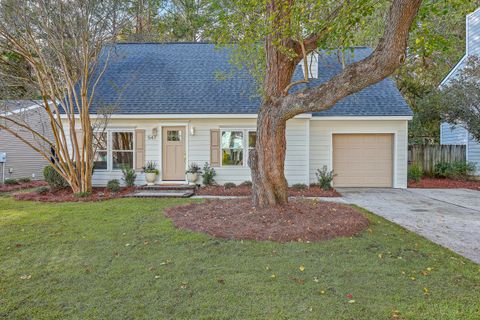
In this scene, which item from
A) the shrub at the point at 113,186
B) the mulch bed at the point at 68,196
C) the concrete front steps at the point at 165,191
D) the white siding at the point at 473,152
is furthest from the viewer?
the white siding at the point at 473,152

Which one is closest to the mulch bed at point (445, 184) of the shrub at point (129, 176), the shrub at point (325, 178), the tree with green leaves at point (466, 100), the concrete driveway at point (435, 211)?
the concrete driveway at point (435, 211)

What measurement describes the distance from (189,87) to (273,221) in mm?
7708

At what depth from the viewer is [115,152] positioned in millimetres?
11023

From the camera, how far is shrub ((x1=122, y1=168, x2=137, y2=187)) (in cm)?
1062

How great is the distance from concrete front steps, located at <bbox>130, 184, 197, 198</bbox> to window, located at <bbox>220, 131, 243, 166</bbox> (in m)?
1.61

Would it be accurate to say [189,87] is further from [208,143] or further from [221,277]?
[221,277]

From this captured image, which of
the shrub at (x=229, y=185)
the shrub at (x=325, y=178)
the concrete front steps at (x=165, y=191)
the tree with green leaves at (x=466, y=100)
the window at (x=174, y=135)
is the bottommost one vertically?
the concrete front steps at (x=165, y=191)

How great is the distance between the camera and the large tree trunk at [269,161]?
6088 millimetres

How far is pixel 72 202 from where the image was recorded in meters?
8.32

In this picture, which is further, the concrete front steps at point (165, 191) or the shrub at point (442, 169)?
the shrub at point (442, 169)

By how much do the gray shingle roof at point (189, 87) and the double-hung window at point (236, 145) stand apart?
0.81 metres

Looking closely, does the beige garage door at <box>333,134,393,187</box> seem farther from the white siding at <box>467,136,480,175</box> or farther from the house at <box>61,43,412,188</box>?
the white siding at <box>467,136,480,175</box>

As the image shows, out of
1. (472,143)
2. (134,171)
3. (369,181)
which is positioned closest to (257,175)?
(134,171)

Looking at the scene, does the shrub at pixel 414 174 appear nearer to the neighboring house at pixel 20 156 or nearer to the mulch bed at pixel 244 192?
the mulch bed at pixel 244 192
